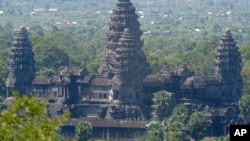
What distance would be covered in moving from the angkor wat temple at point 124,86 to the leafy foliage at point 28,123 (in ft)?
234

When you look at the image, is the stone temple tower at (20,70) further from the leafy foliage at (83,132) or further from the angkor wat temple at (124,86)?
the leafy foliage at (83,132)

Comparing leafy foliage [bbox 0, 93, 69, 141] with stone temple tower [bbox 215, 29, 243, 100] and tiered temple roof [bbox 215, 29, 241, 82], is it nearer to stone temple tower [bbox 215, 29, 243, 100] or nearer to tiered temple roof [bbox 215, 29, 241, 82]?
stone temple tower [bbox 215, 29, 243, 100]

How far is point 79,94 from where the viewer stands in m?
110

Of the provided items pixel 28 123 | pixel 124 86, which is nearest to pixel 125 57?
pixel 124 86

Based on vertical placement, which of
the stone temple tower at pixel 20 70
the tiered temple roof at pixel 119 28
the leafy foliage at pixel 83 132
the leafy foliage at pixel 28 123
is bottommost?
the leafy foliage at pixel 83 132

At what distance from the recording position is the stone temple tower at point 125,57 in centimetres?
10700

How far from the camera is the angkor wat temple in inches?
4053

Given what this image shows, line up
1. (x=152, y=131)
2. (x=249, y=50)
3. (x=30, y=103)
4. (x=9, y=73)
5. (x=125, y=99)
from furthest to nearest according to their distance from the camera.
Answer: (x=249, y=50) < (x=9, y=73) < (x=125, y=99) < (x=152, y=131) < (x=30, y=103)

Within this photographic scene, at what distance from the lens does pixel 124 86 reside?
107 m

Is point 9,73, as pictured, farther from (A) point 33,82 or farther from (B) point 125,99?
(B) point 125,99

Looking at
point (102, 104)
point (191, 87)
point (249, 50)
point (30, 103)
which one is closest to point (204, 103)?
point (191, 87)

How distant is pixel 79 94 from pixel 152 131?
56.0 ft

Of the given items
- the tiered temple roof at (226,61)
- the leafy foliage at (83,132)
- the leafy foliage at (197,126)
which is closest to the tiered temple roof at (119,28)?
Answer: the tiered temple roof at (226,61)

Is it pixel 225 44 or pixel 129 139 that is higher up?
pixel 225 44
